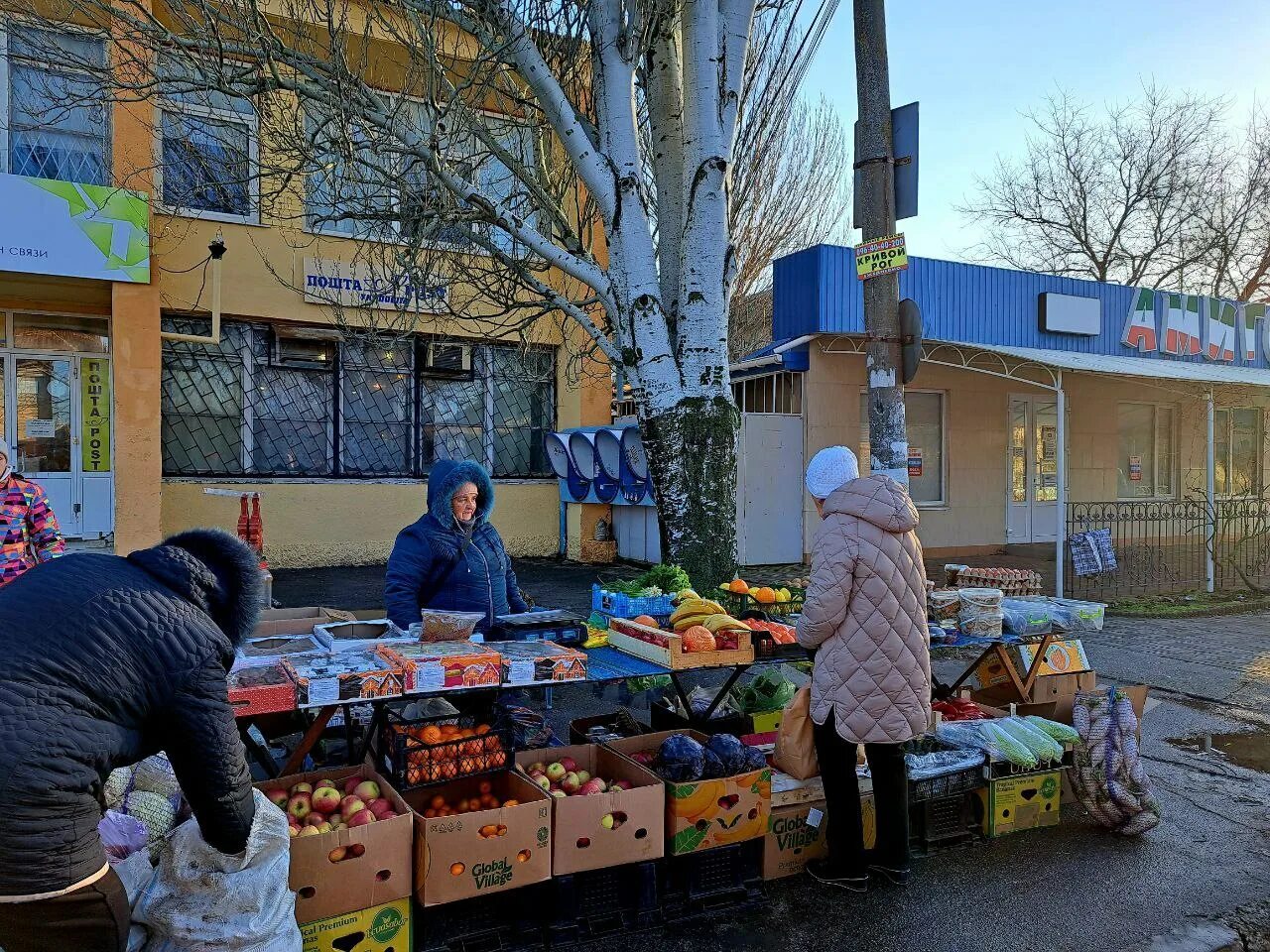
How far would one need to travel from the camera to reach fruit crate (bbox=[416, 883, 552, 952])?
3.31 m

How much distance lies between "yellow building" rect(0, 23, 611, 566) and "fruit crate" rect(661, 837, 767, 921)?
8114 mm

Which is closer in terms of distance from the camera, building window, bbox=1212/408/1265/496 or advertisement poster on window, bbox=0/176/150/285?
advertisement poster on window, bbox=0/176/150/285

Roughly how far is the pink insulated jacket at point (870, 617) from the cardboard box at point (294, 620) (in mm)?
2720

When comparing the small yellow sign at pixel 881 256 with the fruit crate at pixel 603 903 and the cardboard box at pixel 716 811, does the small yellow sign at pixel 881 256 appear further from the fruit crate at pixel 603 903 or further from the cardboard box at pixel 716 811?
the fruit crate at pixel 603 903

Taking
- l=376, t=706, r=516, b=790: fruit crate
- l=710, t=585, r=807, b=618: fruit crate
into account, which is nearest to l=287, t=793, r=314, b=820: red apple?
l=376, t=706, r=516, b=790: fruit crate

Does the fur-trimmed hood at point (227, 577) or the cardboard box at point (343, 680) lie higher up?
the fur-trimmed hood at point (227, 577)

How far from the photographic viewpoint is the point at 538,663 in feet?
12.3

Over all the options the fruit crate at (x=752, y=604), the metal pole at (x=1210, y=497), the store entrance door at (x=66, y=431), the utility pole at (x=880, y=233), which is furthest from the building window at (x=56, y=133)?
the metal pole at (x=1210, y=497)

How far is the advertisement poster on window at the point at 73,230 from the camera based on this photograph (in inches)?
394

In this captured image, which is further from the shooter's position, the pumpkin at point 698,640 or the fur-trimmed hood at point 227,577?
the pumpkin at point 698,640

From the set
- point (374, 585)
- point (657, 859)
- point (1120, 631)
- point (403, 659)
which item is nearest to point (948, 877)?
point (657, 859)

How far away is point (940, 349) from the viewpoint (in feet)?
46.2

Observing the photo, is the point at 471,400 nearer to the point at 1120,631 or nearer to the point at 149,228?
the point at 149,228

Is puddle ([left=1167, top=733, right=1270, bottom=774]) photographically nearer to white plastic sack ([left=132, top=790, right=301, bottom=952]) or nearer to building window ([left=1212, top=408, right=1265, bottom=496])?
white plastic sack ([left=132, top=790, right=301, bottom=952])
